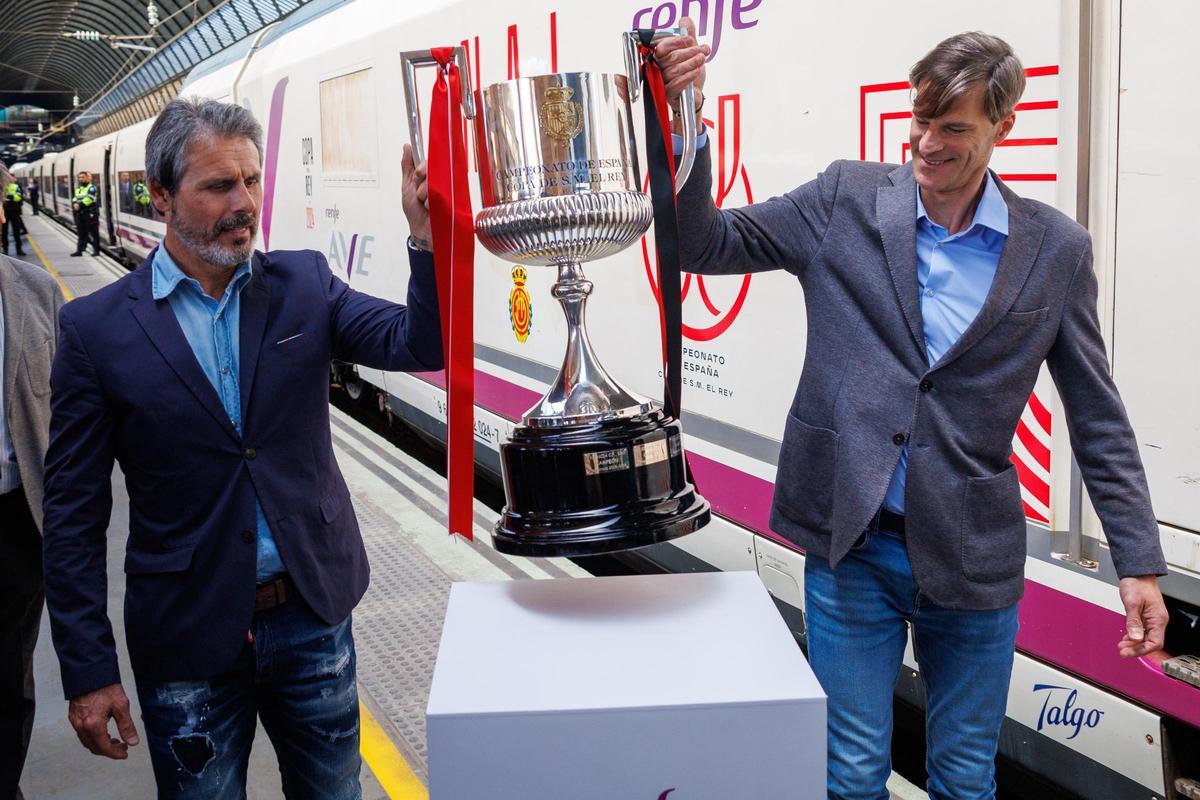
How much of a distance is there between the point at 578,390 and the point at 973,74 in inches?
30.3

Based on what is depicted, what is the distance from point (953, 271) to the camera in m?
1.83

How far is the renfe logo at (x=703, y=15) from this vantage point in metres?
3.28

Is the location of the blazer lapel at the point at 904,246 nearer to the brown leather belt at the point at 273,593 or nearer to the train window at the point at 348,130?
the brown leather belt at the point at 273,593

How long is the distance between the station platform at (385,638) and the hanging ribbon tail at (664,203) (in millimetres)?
2019

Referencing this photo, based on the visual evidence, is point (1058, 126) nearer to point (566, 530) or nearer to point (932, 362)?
point (932, 362)

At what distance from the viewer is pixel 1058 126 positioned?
2283 mm

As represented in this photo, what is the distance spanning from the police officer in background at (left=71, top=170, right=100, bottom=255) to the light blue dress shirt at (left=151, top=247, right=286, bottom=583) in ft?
75.4

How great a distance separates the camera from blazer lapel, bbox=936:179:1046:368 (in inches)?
68.9

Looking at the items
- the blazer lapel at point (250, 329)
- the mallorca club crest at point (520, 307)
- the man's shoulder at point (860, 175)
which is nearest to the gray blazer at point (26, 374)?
the blazer lapel at point (250, 329)

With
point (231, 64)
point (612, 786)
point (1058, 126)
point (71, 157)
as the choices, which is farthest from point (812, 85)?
point (71, 157)

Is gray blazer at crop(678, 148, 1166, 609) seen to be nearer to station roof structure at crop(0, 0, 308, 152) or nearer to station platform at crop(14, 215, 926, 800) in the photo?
station platform at crop(14, 215, 926, 800)

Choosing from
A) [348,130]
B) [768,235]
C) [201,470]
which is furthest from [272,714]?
[348,130]

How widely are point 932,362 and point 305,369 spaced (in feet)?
3.51

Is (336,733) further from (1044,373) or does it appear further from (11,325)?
(1044,373)
